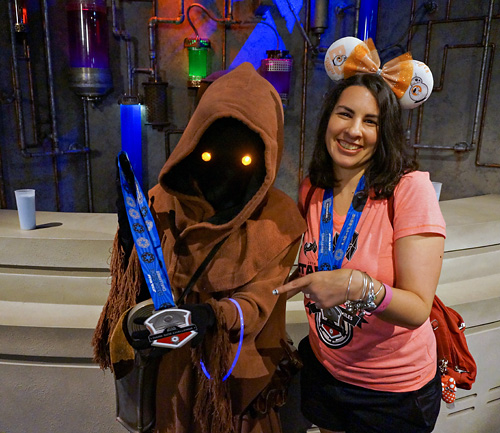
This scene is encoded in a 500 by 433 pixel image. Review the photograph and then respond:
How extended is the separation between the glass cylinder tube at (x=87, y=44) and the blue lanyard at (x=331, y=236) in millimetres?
2634

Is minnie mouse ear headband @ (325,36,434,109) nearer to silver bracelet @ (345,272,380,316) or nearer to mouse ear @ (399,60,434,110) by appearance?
mouse ear @ (399,60,434,110)

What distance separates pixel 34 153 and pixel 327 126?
2.63m

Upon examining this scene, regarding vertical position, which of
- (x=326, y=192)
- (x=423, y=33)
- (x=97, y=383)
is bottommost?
(x=97, y=383)

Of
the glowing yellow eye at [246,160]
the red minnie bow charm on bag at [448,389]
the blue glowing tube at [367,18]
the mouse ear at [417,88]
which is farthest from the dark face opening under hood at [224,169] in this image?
the blue glowing tube at [367,18]

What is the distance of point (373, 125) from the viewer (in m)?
1.05

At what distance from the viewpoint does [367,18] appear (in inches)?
124

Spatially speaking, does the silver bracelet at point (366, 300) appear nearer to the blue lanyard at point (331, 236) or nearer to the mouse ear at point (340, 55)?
the blue lanyard at point (331, 236)

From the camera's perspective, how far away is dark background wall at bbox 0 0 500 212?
2918mm

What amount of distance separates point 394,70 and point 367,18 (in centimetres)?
241

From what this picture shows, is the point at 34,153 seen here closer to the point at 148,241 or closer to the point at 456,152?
the point at 148,241

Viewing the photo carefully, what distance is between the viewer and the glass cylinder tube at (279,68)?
3.20m

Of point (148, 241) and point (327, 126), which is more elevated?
point (327, 126)

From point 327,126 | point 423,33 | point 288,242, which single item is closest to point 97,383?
point 288,242

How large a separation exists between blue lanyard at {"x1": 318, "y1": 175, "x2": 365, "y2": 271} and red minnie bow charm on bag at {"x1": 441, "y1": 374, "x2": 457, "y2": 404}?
528 mm
